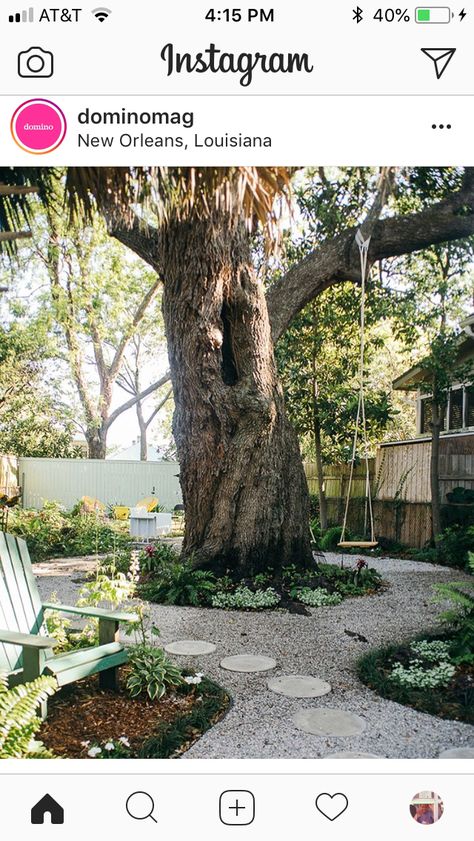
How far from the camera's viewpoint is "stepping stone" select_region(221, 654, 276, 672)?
410cm

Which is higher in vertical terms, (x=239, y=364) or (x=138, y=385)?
(x=138, y=385)

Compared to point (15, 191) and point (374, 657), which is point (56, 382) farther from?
point (15, 191)

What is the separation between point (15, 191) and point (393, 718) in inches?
120

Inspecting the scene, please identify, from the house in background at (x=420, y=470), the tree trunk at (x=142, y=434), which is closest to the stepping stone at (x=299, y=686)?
the house in background at (x=420, y=470)

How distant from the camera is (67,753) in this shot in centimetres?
260

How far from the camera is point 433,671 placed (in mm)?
3693

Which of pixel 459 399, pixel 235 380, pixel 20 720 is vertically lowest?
pixel 20 720

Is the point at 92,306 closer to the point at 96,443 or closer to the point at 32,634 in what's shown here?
the point at 96,443

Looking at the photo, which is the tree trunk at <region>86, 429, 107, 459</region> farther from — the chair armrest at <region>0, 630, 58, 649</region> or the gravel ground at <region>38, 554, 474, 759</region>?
the chair armrest at <region>0, 630, 58, 649</region>

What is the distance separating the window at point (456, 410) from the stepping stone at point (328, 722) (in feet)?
27.6

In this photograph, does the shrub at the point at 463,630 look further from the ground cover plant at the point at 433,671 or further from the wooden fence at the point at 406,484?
the wooden fence at the point at 406,484
